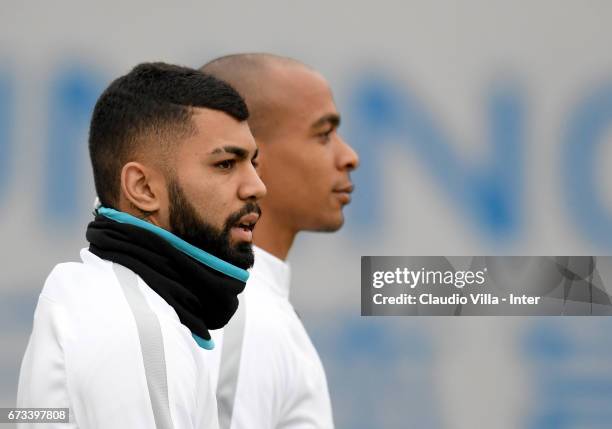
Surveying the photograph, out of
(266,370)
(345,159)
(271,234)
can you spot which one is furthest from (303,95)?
(266,370)

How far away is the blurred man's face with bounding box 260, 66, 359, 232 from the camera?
3389 millimetres

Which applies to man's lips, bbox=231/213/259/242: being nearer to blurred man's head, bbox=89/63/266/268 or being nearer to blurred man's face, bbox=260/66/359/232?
blurred man's head, bbox=89/63/266/268

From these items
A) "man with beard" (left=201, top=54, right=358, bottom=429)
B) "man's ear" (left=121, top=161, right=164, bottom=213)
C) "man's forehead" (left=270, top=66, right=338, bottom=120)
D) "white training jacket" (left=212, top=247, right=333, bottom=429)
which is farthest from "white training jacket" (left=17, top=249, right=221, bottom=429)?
"man's forehead" (left=270, top=66, right=338, bottom=120)

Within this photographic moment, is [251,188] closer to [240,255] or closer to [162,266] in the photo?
[240,255]

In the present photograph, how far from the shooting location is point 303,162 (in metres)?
3.41

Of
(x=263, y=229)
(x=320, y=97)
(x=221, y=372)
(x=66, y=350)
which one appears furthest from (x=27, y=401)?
(x=320, y=97)

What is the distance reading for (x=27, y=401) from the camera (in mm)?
1982

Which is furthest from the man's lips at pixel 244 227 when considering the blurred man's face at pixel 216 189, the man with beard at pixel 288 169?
the man with beard at pixel 288 169

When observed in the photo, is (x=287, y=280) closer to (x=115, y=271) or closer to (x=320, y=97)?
(x=320, y=97)

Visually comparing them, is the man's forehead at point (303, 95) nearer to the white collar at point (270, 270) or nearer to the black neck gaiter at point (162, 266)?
the white collar at point (270, 270)

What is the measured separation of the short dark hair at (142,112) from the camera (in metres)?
2.14

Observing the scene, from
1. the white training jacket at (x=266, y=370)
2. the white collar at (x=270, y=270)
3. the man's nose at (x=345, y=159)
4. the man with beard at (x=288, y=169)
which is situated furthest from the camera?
the man's nose at (x=345, y=159)

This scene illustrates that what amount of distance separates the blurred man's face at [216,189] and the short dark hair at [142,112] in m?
0.03

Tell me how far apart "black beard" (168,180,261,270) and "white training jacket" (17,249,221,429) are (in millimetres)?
152
